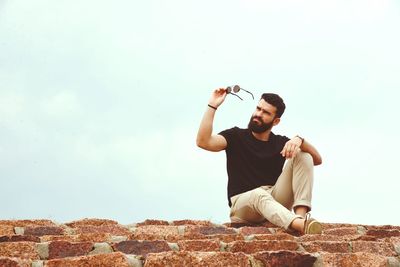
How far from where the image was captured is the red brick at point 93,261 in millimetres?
3211

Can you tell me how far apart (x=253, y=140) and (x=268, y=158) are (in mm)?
197

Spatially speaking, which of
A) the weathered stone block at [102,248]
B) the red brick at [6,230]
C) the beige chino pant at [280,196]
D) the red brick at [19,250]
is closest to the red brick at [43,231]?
the red brick at [6,230]

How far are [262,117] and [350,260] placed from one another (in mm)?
2384

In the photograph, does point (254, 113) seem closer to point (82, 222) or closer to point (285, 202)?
point (285, 202)

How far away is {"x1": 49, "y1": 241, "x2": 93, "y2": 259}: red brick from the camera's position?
3756 mm

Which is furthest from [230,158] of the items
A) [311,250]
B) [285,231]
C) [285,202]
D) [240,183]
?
[311,250]

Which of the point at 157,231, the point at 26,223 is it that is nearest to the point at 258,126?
the point at 157,231

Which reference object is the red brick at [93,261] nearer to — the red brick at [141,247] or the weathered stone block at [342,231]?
the red brick at [141,247]

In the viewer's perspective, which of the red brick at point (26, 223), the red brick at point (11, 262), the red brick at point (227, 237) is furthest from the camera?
the red brick at point (26, 223)

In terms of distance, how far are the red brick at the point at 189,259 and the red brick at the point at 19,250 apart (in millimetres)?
829

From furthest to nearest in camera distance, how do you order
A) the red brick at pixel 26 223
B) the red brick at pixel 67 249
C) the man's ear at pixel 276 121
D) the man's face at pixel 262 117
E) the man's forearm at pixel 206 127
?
1. the man's ear at pixel 276 121
2. the man's face at pixel 262 117
3. the man's forearm at pixel 206 127
4. the red brick at pixel 26 223
5. the red brick at pixel 67 249

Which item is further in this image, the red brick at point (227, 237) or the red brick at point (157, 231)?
the red brick at point (157, 231)

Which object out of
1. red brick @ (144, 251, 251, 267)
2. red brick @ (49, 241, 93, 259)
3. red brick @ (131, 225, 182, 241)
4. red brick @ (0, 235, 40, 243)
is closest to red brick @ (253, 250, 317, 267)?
red brick @ (144, 251, 251, 267)

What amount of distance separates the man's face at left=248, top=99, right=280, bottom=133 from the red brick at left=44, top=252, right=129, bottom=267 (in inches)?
109
